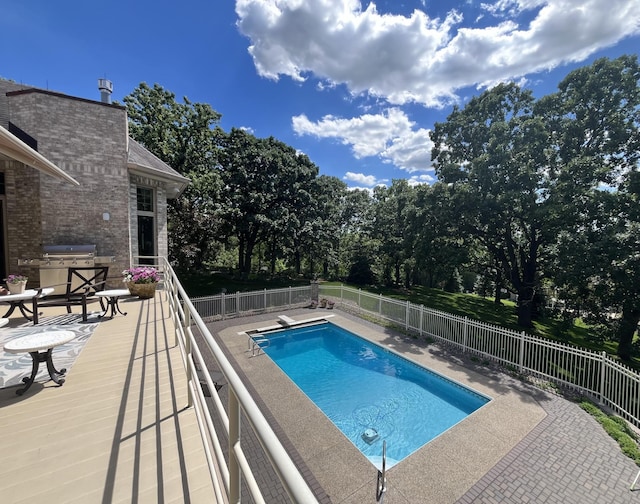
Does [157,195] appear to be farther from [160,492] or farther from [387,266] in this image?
[387,266]

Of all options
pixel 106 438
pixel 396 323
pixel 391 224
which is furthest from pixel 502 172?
pixel 106 438

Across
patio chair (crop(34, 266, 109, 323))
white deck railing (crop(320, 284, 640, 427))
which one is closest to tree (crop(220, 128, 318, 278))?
white deck railing (crop(320, 284, 640, 427))

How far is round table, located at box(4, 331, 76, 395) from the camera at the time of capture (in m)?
3.19

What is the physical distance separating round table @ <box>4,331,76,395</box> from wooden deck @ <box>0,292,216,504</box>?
12 cm

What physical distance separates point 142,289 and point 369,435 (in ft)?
24.1

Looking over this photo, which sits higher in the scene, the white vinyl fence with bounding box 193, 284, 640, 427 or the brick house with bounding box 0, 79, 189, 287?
the brick house with bounding box 0, 79, 189, 287

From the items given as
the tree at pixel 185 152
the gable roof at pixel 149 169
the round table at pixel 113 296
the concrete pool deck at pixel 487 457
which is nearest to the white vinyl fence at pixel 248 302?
the tree at pixel 185 152

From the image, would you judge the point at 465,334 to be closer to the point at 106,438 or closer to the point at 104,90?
the point at 106,438

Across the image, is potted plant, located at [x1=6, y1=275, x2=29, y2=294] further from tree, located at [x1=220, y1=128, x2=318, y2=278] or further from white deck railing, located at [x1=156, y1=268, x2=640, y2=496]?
tree, located at [x1=220, y1=128, x2=318, y2=278]

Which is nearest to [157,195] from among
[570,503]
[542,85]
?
[570,503]

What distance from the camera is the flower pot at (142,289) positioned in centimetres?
791

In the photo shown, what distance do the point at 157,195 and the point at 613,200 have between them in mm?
17405

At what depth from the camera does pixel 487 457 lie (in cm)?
586

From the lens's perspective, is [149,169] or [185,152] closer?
[149,169]
